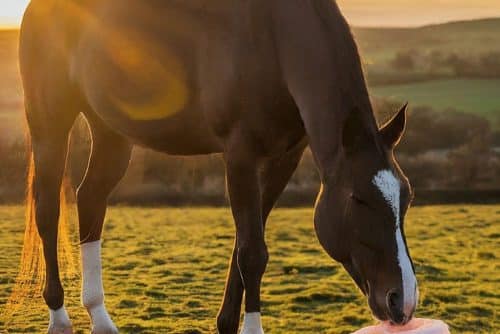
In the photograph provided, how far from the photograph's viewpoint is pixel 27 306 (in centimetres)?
734

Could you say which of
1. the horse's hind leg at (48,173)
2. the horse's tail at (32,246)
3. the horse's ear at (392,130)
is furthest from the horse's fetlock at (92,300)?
the horse's ear at (392,130)

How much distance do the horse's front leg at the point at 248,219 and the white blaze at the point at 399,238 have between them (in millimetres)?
947

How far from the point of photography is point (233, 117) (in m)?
4.69

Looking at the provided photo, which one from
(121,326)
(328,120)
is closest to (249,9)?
(328,120)

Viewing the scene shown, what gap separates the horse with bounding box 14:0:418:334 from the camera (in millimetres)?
4074

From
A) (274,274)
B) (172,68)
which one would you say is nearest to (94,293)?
(172,68)

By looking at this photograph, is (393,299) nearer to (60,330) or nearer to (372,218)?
(372,218)

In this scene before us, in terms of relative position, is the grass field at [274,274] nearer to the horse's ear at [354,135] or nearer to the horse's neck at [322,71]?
the horse's neck at [322,71]

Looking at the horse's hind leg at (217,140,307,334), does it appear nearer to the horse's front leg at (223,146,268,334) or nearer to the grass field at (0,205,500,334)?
the horse's front leg at (223,146,268,334)

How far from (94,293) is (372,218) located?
2.83 m

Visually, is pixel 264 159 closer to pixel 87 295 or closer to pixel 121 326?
pixel 87 295

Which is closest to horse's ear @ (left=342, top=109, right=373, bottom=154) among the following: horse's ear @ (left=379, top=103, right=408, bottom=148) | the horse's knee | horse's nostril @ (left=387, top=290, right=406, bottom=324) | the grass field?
horse's ear @ (left=379, top=103, right=408, bottom=148)

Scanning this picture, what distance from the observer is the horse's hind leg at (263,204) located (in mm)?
5223

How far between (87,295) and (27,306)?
1453 mm
